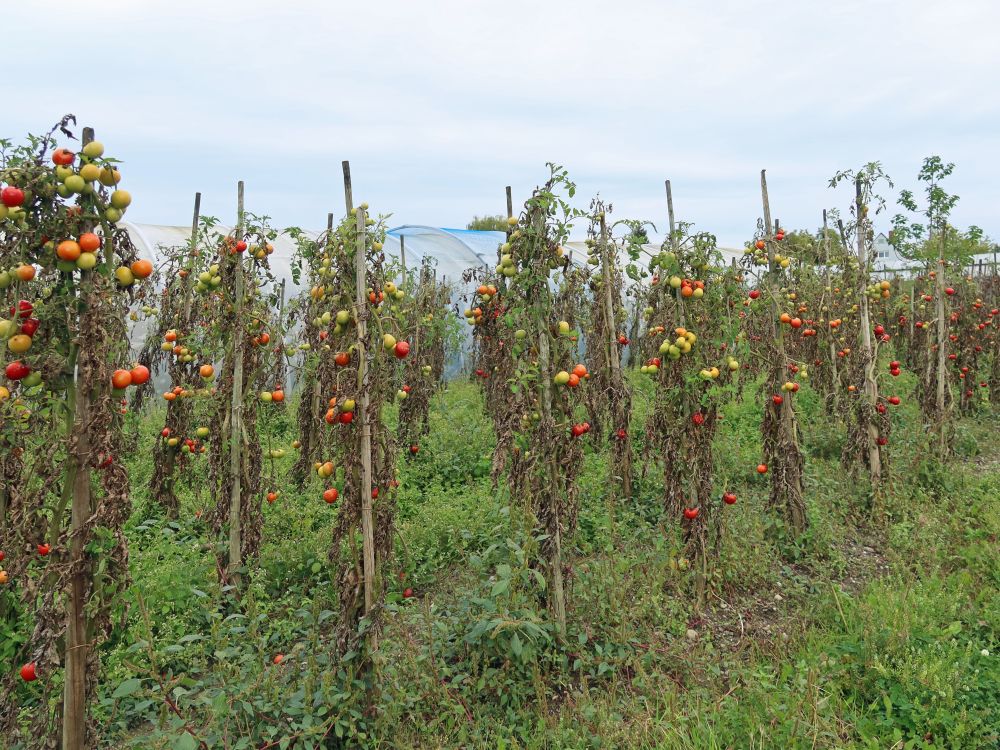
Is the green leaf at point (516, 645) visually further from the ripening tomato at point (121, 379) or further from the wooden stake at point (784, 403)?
the wooden stake at point (784, 403)

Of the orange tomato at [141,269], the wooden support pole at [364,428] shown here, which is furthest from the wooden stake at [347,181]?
the orange tomato at [141,269]

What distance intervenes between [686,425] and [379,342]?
240cm

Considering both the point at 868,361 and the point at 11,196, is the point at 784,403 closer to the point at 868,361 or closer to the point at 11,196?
the point at 868,361

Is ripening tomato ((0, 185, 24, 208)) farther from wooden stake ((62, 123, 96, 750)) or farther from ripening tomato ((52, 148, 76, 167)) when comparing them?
wooden stake ((62, 123, 96, 750))

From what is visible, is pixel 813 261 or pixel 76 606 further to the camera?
pixel 813 261

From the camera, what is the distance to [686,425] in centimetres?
466

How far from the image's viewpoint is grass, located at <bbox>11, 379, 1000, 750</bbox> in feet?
10.3

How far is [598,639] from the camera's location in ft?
13.2

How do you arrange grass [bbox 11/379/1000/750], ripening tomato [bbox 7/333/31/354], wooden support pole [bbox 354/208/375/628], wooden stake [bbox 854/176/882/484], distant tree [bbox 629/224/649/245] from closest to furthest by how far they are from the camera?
ripening tomato [bbox 7/333/31/354]
grass [bbox 11/379/1000/750]
wooden support pole [bbox 354/208/375/628]
distant tree [bbox 629/224/649/245]
wooden stake [bbox 854/176/882/484]

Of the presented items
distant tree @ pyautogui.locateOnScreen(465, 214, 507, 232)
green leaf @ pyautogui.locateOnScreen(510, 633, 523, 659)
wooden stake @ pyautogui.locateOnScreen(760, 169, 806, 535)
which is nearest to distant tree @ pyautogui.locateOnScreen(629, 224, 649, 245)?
wooden stake @ pyautogui.locateOnScreen(760, 169, 806, 535)

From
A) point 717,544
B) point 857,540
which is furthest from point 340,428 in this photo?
point 857,540

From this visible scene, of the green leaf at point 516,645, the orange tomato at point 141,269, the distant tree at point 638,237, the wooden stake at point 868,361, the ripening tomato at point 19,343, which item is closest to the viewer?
the ripening tomato at point 19,343

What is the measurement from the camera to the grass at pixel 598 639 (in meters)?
3.12

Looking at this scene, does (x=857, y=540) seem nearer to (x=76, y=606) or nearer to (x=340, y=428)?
(x=340, y=428)
